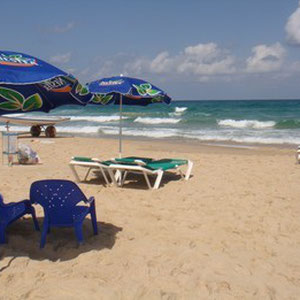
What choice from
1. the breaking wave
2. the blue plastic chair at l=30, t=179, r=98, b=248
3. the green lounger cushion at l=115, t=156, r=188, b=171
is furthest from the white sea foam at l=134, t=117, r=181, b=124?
the blue plastic chair at l=30, t=179, r=98, b=248

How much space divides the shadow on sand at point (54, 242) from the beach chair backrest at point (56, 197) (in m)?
0.28

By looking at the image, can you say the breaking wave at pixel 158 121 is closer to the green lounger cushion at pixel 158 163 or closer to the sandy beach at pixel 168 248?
the green lounger cushion at pixel 158 163

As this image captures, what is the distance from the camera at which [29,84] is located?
341 centimetres

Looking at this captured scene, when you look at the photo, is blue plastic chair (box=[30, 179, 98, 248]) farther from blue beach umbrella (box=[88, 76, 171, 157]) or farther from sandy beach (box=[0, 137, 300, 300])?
blue beach umbrella (box=[88, 76, 171, 157])

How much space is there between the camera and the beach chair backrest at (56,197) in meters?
4.16

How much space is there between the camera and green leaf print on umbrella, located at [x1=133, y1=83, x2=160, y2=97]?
7.02 metres

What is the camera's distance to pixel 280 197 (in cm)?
633

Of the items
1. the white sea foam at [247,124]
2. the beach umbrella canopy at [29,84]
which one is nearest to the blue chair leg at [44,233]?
the beach umbrella canopy at [29,84]

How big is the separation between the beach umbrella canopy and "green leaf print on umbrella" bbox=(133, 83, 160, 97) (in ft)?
9.96

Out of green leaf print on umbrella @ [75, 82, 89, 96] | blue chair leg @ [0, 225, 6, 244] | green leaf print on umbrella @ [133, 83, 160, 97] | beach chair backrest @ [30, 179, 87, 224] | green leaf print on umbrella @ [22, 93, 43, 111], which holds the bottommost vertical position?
blue chair leg @ [0, 225, 6, 244]

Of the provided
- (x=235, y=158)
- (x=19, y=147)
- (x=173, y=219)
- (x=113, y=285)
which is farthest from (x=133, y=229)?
(x=235, y=158)

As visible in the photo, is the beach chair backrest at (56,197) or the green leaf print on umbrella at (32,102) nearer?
the green leaf print on umbrella at (32,102)

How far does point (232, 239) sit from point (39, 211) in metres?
2.51

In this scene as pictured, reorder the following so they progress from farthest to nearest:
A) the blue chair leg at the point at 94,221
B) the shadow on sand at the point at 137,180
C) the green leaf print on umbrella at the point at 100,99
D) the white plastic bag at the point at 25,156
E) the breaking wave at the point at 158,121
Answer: the breaking wave at the point at 158,121
the white plastic bag at the point at 25,156
the shadow on sand at the point at 137,180
the green leaf print on umbrella at the point at 100,99
the blue chair leg at the point at 94,221
